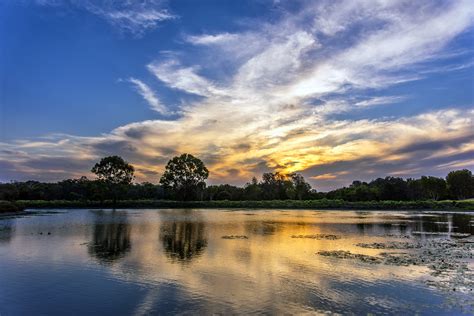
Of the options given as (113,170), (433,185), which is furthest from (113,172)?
(433,185)

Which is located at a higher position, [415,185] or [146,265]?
[415,185]

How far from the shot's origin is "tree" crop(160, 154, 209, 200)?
112 m

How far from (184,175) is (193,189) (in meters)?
5.18

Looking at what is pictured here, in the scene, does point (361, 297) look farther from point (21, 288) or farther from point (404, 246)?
point (404, 246)

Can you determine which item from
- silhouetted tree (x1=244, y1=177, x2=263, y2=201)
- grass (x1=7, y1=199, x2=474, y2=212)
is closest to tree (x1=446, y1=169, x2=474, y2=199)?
grass (x1=7, y1=199, x2=474, y2=212)

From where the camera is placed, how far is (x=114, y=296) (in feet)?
45.9

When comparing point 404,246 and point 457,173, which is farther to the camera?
point 457,173

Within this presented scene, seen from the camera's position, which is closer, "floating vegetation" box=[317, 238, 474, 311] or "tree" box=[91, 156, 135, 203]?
"floating vegetation" box=[317, 238, 474, 311]

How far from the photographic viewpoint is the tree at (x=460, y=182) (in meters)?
125

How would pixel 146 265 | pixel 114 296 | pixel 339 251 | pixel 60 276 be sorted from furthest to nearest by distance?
pixel 339 251 < pixel 146 265 < pixel 60 276 < pixel 114 296

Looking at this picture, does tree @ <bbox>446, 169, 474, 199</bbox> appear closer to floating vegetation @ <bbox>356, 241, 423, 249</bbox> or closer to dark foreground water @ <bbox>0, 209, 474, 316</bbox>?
floating vegetation @ <bbox>356, 241, 423, 249</bbox>

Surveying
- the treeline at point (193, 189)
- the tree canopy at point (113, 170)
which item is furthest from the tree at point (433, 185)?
the tree canopy at point (113, 170)

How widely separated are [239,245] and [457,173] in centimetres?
12446

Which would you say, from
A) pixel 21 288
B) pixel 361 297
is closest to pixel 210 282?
pixel 361 297
